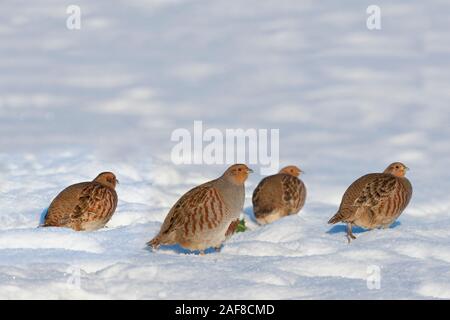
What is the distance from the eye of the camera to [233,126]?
16938 millimetres

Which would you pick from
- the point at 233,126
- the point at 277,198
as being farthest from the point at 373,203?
the point at 233,126

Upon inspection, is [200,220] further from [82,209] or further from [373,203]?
[373,203]

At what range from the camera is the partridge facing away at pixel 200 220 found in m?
8.00

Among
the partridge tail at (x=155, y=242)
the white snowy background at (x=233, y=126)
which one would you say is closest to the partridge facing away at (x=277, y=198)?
the white snowy background at (x=233, y=126)

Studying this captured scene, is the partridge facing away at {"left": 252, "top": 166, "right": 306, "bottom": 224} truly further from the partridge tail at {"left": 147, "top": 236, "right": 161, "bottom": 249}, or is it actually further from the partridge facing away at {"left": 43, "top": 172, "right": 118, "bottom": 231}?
the partridge tail at {"left": 147, "top": 236, "right": 161, "bottom": 249}

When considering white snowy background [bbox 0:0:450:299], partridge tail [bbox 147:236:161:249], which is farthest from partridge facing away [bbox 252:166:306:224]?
partridge tail [bbox 147:236:161:249]

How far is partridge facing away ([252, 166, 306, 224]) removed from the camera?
11.1 m

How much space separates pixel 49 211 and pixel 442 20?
15.5 meters

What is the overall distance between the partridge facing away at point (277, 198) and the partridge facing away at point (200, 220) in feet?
9.43

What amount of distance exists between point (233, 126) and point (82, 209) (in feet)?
25.1

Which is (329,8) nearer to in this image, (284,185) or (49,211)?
(284,185)

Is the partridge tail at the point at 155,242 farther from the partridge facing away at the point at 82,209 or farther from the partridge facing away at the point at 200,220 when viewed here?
the partridge facing away at the point at 82,209

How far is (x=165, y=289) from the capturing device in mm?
6391
